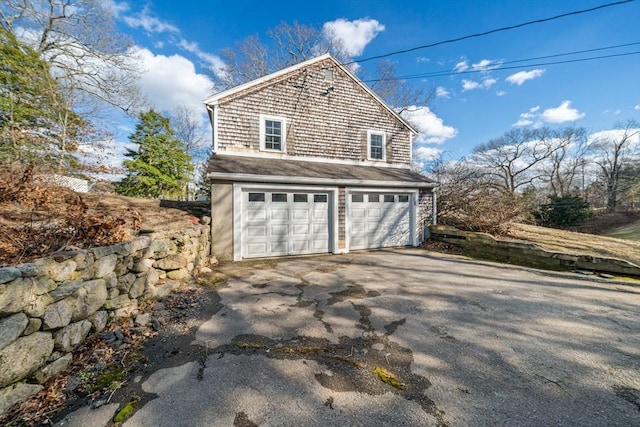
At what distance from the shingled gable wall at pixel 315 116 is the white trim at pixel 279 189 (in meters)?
2.31

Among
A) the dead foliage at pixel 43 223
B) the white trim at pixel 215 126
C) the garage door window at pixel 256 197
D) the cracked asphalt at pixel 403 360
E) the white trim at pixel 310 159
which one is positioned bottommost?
the cracked asphalt at pixel 403 360

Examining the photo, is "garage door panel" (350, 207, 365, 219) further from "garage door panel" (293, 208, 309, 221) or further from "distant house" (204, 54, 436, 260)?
"garage door panel" (293, 208, 309, 221)

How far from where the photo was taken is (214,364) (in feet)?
8.55

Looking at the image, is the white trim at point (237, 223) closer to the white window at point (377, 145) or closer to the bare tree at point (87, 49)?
the white window at point (377, 145)

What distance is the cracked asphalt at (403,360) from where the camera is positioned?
77.4 inches

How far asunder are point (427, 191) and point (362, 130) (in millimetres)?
3836

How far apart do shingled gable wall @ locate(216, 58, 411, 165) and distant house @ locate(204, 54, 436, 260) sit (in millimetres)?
37

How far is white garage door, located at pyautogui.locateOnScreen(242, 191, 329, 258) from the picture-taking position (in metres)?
7.51

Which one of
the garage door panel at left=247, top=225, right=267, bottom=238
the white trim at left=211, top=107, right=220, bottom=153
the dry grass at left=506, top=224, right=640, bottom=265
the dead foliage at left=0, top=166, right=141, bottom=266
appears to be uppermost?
the white trim at left=211, top=107, right=220, bottom=153

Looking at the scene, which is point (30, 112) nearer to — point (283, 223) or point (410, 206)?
point (283, 223)

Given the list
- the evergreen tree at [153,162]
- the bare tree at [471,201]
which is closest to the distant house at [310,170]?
the bare tree at [471,201]

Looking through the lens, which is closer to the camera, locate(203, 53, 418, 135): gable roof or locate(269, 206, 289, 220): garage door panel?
locate(269, 206, 289, 220): garage door panel

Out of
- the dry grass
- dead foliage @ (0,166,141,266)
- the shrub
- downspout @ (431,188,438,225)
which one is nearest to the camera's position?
dead foliage @ (0,166,141,266)

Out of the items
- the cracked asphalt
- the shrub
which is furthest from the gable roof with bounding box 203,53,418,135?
the shrub
